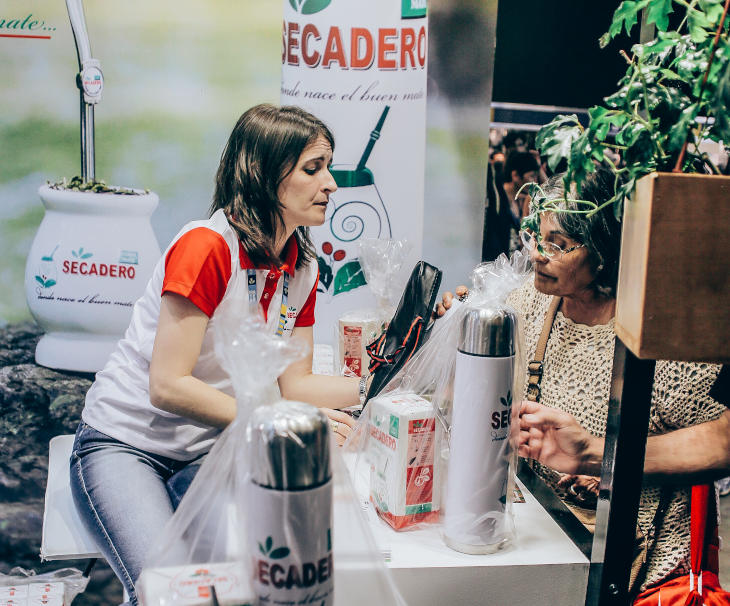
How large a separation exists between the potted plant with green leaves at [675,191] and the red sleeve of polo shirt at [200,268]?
3.17 ft

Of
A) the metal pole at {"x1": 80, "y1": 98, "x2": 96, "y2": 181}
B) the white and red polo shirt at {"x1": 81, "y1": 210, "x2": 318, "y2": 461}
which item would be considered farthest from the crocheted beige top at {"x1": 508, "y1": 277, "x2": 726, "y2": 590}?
the metal pole at {"x1": 80, "y1": 98, "x2": 96, "y2": 181}

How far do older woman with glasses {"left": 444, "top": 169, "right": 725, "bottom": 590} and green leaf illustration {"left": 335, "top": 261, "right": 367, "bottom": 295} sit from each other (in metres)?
0.92

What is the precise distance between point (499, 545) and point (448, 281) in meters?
2.01

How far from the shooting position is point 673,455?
1.59m

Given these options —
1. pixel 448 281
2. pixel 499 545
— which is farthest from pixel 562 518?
pixel 448 281

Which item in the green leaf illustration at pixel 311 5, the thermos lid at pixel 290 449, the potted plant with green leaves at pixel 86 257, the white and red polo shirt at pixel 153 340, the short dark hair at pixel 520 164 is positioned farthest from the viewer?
the short dark hair at pixel 520 164

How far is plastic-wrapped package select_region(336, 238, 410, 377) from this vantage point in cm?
235

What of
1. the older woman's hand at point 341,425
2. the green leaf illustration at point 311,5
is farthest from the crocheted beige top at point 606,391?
the green leaf illustration at point 311,5

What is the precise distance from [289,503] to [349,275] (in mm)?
2057

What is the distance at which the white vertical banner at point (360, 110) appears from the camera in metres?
2.69

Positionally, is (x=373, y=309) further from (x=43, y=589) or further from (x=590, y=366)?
(x=43, y=589)

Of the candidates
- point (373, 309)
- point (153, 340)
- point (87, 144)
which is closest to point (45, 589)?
point (153, 340)

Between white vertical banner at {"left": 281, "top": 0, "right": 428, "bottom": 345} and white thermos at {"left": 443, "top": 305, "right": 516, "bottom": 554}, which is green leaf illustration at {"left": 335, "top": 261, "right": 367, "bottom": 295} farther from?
white thermos at {"left": 443, "top": 305, "right": 516, "bottom": 554}

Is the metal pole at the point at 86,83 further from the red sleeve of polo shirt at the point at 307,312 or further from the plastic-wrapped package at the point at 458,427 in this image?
the plastic-wrapped package at the point at 458,427
